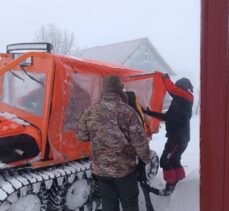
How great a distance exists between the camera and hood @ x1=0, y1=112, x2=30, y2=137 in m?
4.67

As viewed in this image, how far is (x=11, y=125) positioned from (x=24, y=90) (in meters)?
0.67

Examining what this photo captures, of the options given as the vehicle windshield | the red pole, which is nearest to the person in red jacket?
the vehicle windshield

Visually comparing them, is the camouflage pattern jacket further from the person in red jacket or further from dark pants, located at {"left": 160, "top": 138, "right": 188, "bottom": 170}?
dark pants, located at {"left": 160, "top": 138, "right": 188, "bottom": 170}

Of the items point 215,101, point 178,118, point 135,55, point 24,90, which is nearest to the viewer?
point 215,101

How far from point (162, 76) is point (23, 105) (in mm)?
2169

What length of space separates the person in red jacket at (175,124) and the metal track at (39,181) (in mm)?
1359

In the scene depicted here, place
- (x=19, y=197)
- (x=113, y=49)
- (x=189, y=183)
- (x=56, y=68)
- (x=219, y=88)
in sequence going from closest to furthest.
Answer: (x=219, y=88) → (x=19, y=197) → (x=56, y=68) → (x=189, y=183) → (x=113, y=49)

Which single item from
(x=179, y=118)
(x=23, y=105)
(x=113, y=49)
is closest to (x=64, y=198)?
(x=23, y=105)

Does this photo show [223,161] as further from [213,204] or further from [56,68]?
[56,68]

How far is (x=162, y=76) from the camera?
Result: 573 cm

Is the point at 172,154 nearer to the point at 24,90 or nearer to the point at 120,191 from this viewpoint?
the point at 120,191

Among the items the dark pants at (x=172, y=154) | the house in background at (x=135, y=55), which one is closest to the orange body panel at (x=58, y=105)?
the dark pants at (x=172, y=154)

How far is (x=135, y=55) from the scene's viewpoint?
29484mm

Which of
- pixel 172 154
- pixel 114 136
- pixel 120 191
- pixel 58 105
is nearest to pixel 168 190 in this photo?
pixel 172 154
